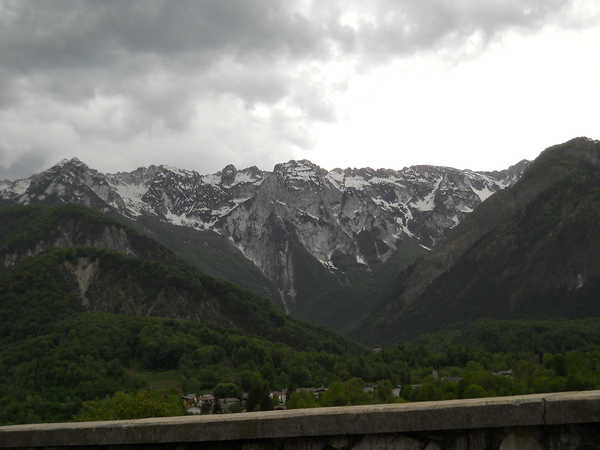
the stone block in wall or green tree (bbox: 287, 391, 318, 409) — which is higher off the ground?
the stone block in wall

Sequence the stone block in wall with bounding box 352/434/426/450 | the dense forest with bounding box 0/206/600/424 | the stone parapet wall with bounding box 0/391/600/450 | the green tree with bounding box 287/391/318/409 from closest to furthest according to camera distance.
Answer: the stone parapet wall with bounding box 0/391/600/450 → the stone block in wall with bounding box 352/434/426/450 → the green tree with bounding box 287/391/318/409 → the dense forest with bounding box 0/206/600/424

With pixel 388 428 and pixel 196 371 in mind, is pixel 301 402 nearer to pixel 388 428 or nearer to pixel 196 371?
pixel 196 371

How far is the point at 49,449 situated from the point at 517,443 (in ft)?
25.4

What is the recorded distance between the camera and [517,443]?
29.0ft

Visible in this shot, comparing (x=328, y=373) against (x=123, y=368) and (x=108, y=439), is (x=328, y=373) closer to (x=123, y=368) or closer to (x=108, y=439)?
(x=123, y=368)

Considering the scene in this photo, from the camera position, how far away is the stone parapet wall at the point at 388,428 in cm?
862

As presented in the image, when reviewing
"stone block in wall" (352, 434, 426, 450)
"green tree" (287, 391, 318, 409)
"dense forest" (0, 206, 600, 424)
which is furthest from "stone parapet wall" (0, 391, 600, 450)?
"dense forest" (0, 206, 600, 424)

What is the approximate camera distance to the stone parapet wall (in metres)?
8.62

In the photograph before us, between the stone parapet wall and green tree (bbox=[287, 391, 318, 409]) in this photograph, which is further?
green tree (bbox=[287, 391, 318, 409])

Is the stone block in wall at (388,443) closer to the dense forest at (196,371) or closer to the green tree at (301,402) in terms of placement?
the green tree at (301,402)

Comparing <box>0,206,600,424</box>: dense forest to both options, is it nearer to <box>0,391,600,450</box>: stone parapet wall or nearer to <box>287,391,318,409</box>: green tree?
<box>287,391,318,409</box>: green tree

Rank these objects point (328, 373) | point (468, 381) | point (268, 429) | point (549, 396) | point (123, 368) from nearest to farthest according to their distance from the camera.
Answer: point (549, 396), point (268, 429), point (468, 381), point (123, 368), point (328, 373)

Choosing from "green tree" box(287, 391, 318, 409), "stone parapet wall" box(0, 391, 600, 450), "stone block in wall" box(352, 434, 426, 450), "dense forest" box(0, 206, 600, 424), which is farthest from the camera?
"dense forest" box(0, 206, 600, 424)

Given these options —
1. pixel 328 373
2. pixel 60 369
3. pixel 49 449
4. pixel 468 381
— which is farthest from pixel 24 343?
pixel 49 449
